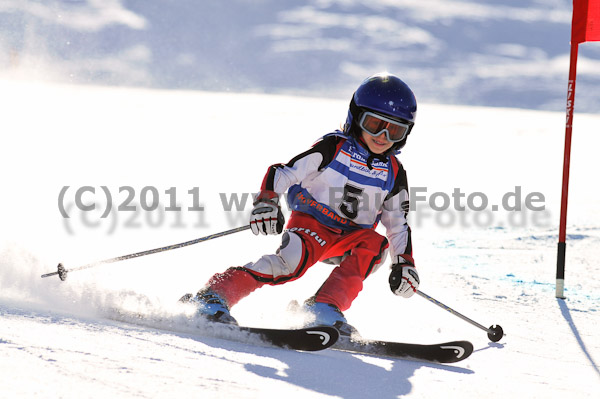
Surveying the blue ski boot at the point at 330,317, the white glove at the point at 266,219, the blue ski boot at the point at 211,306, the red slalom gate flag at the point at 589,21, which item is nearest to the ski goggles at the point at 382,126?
the white glove at the point at 266,219

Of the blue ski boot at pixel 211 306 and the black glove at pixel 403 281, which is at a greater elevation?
the black glove at pixel 403 281

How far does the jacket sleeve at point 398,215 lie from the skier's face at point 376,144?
0.17m

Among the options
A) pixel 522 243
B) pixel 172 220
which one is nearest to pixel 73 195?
pixel 172 220

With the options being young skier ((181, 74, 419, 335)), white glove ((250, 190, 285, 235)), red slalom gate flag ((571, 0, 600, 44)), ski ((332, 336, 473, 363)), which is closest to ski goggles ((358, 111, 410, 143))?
young skier ((181, 74, 419, 335))

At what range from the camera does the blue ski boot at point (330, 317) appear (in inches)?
124

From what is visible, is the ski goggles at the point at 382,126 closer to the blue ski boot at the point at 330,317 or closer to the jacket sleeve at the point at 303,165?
the jacket sleeve at the point at 303,165

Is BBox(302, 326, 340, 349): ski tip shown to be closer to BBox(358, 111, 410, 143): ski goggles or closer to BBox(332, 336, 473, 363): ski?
BBox(332, 336, 473, 363): ski

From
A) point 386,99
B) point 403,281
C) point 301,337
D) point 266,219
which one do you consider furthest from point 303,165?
point 301,337

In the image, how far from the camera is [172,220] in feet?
26.9

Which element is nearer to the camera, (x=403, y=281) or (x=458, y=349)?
(x=458, y=349)

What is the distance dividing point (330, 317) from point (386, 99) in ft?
4.55

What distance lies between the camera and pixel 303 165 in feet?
12.0

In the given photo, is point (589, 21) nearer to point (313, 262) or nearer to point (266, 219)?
point (313, 262)

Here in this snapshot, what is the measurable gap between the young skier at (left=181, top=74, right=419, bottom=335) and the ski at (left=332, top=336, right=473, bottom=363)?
0.21 meters
